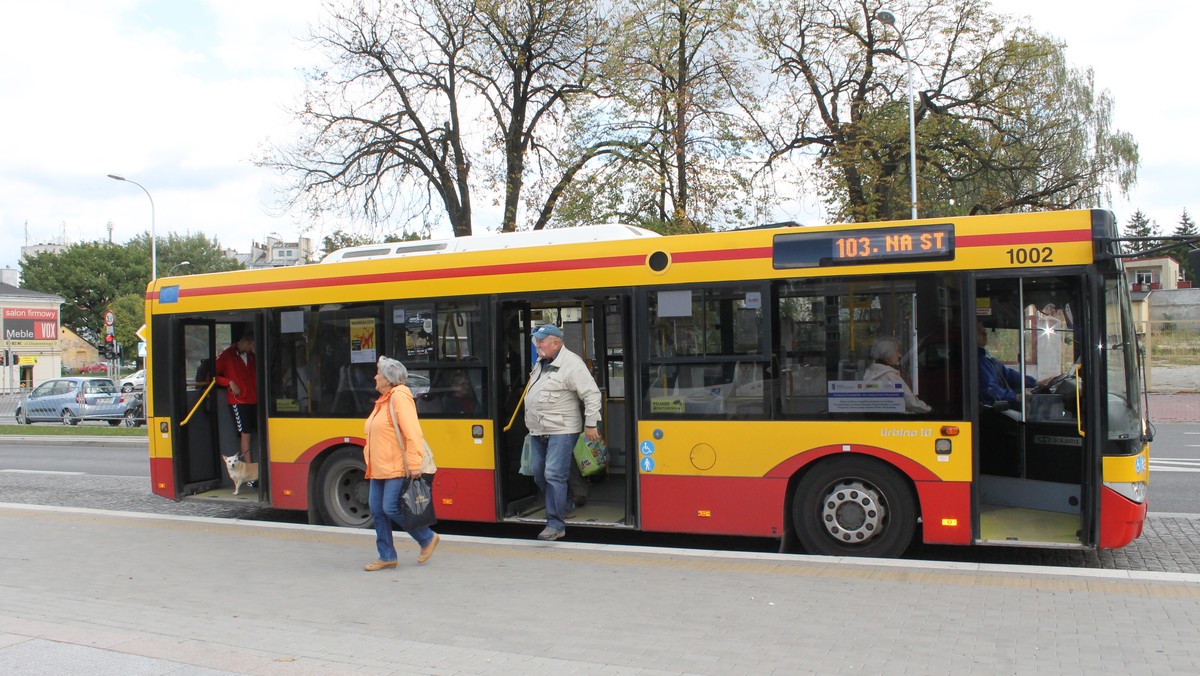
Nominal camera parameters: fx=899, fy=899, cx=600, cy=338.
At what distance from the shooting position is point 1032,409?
688 cm

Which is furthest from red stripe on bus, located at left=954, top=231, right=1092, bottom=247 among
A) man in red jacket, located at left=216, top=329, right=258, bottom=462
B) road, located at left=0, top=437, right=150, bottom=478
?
road, located at left=0, top=437, right=150, bottom=478

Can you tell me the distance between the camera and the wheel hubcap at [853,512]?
22.7 ft

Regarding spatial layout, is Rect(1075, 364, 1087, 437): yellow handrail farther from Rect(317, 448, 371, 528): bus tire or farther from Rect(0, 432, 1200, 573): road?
Rect(317, 448, 371, 528): bus tire

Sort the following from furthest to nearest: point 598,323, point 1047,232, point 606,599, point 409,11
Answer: point 409,11, point 598,323, point 1047,232, point 606,599

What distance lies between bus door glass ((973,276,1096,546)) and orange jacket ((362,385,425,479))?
13.7ft

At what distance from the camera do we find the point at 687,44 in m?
21.5

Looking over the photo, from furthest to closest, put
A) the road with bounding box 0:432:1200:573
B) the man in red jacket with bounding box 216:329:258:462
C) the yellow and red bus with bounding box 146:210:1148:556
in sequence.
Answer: the man in red jacket with bounding box 216:329:258:462 → the road with bounding box 0:432:1200:573 → the yellow and red bus with bounding box 146:210:1148:556

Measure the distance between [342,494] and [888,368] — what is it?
5.46m

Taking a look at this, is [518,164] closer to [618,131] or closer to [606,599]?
[618,131]

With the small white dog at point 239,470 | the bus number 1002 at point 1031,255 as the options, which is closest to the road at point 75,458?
the small white dog at point 239,470

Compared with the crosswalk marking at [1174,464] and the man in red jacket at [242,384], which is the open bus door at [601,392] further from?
the crosswalk marking at [1174,464]

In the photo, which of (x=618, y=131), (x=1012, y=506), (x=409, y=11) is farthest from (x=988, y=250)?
(x=409, y=11)

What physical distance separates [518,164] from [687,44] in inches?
212

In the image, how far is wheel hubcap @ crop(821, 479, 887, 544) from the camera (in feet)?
22.7
